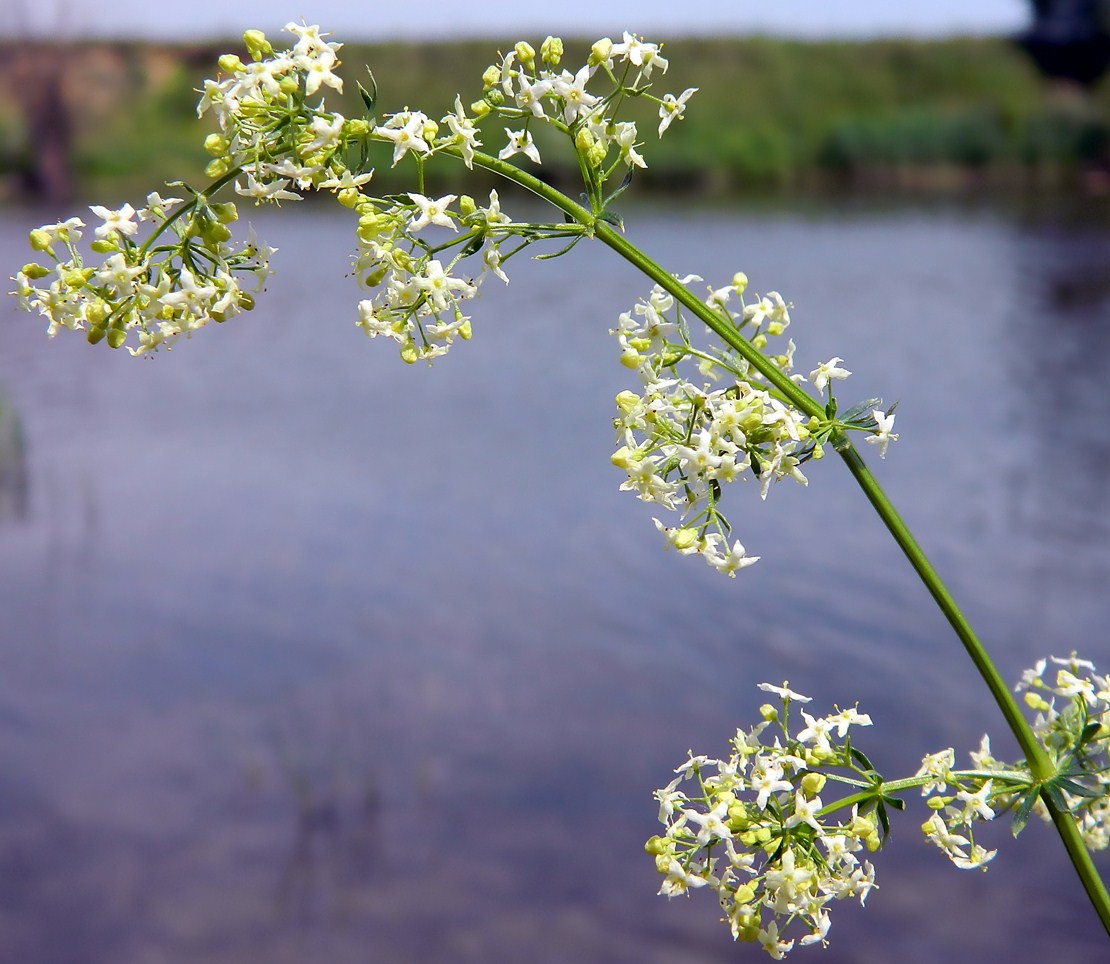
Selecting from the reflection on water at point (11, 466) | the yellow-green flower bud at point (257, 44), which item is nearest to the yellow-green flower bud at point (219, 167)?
the yellow-green flower bud at point (257, 44)

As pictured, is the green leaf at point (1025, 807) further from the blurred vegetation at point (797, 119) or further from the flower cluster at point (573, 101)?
the blurred vegetation at point (797, 119)

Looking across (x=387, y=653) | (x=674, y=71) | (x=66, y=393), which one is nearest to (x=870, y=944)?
(x=387, y=653)

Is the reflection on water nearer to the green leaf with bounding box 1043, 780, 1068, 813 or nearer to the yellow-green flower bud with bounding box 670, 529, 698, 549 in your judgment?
the yellow-green flower bud with bounding box 670, 529, 698, 549

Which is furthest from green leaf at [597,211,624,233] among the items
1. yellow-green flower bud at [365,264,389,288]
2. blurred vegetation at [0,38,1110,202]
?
blurred vegetation at [0,38,1110,202]

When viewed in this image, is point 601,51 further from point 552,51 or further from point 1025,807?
point 1025,807

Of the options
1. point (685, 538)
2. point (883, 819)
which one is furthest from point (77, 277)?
point (883, 819)
